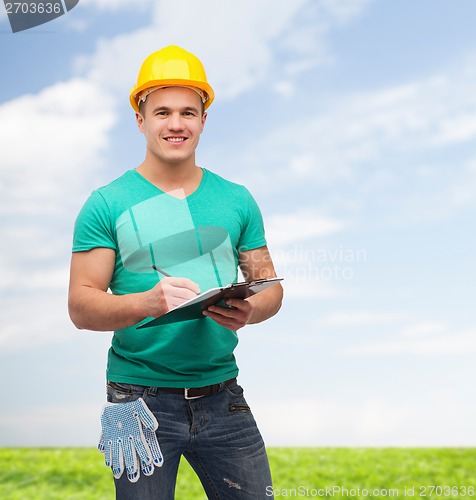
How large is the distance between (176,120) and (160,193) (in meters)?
0.24

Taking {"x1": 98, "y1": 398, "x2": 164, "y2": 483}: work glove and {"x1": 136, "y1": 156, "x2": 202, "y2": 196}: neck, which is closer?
{"x1": 98, "y1": 398, "x2": 164, "y2": 483}: work glove

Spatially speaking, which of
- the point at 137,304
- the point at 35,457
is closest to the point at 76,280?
the point at 137,304

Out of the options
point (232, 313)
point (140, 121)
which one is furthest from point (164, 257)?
point (140, 121)

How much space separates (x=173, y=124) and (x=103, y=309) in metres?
0.62

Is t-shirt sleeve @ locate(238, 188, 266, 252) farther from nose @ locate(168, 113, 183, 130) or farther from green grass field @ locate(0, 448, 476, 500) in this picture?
green grass field @ locate(0, 448, 476, 500)

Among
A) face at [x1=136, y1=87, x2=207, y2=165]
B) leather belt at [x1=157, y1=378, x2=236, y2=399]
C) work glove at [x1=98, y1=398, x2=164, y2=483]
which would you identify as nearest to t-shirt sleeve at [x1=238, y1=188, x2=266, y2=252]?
face at [x1=136, y1=87, x2=207, y2=165]

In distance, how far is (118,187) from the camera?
2.14 m

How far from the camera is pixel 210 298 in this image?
1755 mm

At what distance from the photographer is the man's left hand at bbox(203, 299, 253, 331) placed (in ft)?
6.15

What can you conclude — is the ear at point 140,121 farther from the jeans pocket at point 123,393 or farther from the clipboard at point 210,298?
the jeans pocket at point 123,393

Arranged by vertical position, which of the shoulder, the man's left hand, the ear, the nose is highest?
the ear

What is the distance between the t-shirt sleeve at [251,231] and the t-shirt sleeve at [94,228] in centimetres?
44

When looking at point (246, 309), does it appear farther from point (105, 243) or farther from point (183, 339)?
point (105, 243)

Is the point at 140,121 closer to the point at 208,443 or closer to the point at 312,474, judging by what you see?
the point at 208,443
